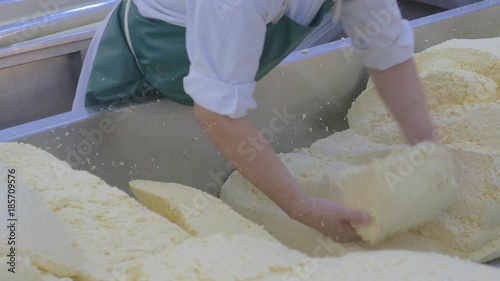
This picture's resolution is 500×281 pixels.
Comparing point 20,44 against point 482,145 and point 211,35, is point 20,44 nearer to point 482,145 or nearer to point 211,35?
point 211,35

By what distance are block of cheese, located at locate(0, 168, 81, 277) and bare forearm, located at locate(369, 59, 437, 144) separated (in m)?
0.90

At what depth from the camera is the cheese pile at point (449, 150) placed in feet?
4.64

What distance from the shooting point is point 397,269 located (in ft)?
2.92

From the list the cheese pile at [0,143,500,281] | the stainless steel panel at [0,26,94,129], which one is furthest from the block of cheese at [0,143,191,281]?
the stainless steel panel at [0,26,94,129]

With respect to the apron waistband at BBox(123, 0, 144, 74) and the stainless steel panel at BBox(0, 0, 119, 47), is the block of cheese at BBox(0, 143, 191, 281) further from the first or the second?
the stainless steel panel at BBox(0, 0, 119, 47)

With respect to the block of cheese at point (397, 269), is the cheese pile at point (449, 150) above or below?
below

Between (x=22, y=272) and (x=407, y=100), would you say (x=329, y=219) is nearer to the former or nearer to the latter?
(x=407, y=100)

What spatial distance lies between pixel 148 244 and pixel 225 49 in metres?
0.41

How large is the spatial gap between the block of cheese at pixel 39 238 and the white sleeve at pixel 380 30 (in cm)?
91

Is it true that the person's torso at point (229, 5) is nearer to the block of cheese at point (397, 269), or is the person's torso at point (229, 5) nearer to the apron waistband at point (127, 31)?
the apron waistband at point (127, 31)

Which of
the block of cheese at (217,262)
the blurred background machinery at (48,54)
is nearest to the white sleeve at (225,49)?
the block of cheese at (217,262)

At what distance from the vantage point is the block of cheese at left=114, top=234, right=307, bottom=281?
94 centimetres

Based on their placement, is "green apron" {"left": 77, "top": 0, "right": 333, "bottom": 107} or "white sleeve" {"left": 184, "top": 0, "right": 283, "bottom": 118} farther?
"green apron" {"left": 77, "top": 0, "right": 333, "bottom": 107}

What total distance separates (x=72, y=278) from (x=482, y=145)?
108 cm
